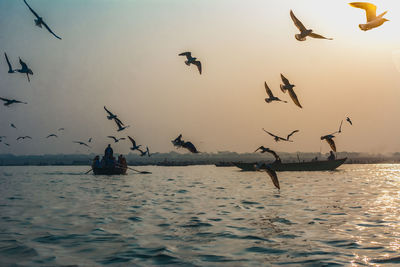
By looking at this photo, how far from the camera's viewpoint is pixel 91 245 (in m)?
11.8

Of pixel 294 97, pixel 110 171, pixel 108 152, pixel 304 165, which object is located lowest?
pixel 110 171

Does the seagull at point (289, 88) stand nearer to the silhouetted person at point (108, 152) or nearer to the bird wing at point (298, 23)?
the bird wing at point (298, 23)

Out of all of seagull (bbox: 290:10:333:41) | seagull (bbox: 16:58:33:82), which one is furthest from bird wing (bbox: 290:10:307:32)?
seagull (bbox: 16:58:33:82)

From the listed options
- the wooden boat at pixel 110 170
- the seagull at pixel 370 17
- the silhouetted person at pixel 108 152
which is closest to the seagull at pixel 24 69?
the seagull at pixel 370 17

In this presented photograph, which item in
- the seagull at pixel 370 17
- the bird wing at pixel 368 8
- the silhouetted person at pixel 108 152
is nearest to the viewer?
the seagull at pixel 370 17

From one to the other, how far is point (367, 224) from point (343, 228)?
1.35m

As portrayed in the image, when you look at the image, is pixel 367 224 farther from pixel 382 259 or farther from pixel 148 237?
→ pixel 148 237

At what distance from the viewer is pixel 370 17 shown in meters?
12.2

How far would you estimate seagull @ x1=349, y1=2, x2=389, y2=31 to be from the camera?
1163 centimetres

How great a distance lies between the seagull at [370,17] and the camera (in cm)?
1163

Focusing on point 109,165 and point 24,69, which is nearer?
point 24,69

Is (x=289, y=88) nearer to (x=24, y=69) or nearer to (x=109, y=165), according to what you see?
(x=24, y=69)

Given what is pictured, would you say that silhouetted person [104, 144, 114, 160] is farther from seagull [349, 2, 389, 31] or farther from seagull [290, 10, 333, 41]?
seagull [349, 2, 389, 31]

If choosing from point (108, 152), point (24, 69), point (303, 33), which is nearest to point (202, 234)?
point (303, 33)
